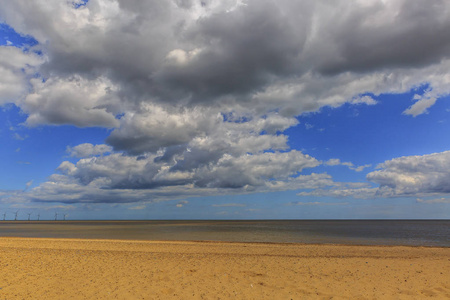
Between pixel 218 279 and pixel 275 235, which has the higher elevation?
pixel 218 279

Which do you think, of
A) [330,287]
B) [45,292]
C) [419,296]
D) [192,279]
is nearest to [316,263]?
[330,287]

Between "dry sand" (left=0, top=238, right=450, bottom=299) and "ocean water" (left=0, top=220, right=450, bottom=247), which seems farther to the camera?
"ocean water" (left=0, top=220, right=450, bottom=247)

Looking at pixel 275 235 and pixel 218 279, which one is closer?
pixel 218 279

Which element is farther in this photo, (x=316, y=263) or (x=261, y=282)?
(x=316, y=263)

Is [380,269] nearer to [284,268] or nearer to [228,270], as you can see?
[284,268]

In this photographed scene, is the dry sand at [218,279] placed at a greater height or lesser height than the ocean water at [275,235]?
greater

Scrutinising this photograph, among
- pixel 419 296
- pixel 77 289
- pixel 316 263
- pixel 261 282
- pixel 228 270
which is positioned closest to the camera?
pixel 419 296

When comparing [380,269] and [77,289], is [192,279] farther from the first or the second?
[380,269]

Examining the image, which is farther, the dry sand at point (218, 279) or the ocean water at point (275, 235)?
the ocean water at point (275, 235)

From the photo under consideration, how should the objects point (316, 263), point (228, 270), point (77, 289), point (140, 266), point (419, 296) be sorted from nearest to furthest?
point (419, 296) < point (77, 289) < point (228, 270) < point (140, 266) < point (316, 263)

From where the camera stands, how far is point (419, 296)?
36.4ft

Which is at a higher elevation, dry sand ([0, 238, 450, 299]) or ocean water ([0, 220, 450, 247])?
dry sand ([0, 238, 450, 299])

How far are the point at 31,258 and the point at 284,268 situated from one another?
54.0 ft

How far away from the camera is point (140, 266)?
1664cm
